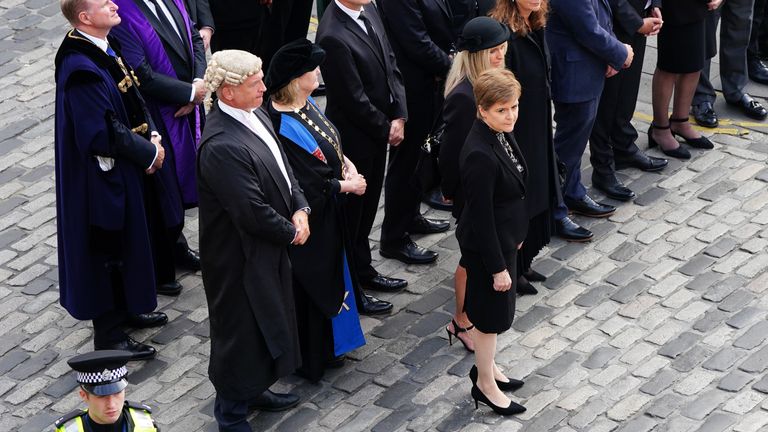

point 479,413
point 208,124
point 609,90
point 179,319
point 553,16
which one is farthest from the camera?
point 609,90

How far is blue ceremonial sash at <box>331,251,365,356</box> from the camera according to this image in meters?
6.98

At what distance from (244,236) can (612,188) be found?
11.3 ft

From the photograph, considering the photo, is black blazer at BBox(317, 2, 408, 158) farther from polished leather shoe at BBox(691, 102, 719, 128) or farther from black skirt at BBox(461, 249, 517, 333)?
polished leather shoe at BBox(691, 102, 719, 128)

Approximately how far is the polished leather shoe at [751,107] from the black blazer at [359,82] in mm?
3364

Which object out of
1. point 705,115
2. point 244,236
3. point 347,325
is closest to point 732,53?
point 705,115

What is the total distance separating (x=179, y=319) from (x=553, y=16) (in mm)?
3081

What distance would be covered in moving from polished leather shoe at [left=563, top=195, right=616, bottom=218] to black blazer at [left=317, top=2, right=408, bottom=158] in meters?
1.57

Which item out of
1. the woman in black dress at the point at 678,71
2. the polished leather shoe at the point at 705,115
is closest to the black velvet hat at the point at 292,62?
the woman in black dress at the point at 678,71

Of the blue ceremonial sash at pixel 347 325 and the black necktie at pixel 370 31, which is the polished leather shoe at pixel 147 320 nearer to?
the blue ceremonial sash at pixel 347 325

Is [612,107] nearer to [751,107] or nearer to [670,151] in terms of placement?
[670,151]

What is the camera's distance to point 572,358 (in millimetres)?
7027

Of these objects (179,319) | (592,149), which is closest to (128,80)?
(179,319)

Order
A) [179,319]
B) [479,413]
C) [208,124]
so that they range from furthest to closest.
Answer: [179,319] → [479,413] → [208,124]

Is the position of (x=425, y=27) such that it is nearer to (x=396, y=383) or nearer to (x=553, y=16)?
(x=553, y=16)
